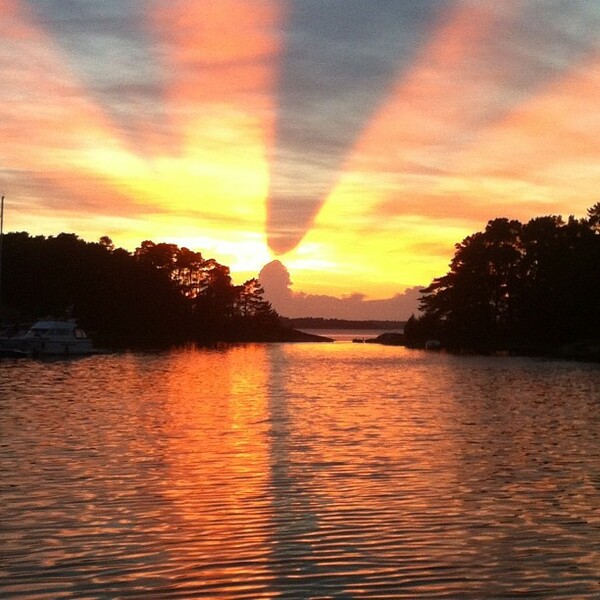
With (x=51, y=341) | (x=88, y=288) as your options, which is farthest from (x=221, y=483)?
(x=88, y=288)

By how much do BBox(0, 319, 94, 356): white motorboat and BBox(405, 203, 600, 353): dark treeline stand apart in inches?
2307

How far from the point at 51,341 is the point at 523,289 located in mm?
69566

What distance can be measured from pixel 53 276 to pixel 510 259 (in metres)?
73.6

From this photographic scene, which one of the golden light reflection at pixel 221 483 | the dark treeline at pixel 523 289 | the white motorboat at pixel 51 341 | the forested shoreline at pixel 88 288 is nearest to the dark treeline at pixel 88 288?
the forested shoreline at pixel 88 288

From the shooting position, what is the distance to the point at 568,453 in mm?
27062

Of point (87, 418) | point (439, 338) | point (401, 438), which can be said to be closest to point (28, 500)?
point (401, 438)

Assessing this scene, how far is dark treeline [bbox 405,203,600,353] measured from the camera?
11862 centimetres

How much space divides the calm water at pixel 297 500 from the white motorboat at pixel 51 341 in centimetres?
5386

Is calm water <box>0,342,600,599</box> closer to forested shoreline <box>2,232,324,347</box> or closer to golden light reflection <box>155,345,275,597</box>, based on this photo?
golden light reflection <box>155,345,275,597</box>

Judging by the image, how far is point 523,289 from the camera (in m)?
133

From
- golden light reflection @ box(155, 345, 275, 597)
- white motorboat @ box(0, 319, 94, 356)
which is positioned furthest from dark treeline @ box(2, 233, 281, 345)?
golden light reflection @ box(155, 345, 275, 597)

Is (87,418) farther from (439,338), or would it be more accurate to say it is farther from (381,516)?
(439,338)

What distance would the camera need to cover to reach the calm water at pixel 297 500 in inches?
543

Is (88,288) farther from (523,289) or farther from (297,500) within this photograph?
(297,500)
